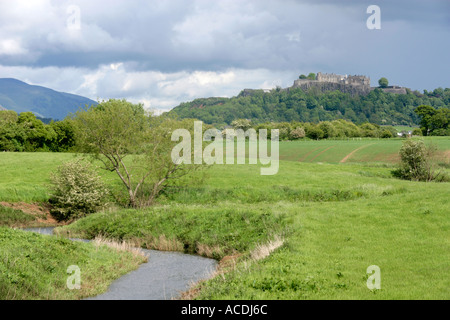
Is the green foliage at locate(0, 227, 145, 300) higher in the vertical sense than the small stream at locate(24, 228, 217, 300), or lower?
higher

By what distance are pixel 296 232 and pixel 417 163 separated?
162 ft

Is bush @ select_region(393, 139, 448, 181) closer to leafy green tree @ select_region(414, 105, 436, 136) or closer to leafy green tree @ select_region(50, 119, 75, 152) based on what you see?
leafy green tree @ select_region(50, 119, 75, 152)

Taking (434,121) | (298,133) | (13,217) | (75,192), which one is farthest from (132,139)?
(434,121)

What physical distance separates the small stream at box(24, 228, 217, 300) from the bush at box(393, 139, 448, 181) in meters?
47.5

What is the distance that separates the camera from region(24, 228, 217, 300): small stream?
2166 centimetres

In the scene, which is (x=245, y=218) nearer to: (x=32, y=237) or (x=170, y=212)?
(x=170, y=212)

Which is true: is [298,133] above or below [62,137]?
above

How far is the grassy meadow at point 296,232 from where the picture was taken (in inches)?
640

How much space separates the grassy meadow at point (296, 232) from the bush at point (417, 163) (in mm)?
11764

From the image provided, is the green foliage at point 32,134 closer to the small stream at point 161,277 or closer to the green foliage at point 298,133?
the small stream at point 161,277

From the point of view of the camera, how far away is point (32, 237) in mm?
24672

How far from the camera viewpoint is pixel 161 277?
25.5 metres

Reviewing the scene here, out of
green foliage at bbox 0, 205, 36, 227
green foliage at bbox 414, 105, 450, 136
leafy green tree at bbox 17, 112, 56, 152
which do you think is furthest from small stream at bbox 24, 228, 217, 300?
green foliage at bbox 414, 105, 450, 136

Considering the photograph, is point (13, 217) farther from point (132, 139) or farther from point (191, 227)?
point (191, 227)
